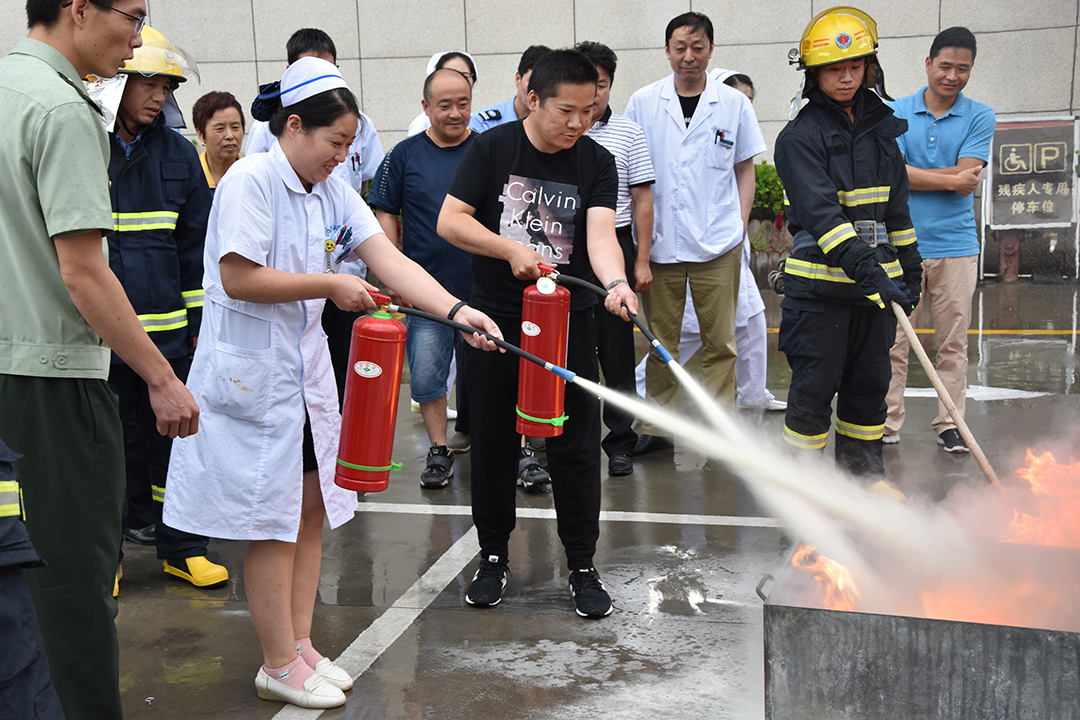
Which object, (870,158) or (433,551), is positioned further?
(433,551)

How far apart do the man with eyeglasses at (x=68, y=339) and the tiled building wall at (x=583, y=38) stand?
11.2 meters

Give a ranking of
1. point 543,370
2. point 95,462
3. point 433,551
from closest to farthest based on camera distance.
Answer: point 95,462
point 543,370
point 433,551

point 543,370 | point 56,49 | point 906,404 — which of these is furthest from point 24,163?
point 906,404

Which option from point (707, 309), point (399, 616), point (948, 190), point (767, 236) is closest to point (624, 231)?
point (707, 309)

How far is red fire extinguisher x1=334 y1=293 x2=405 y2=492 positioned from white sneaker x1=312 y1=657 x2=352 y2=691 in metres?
0.74

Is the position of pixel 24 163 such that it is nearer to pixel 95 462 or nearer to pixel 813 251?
pixel 95 462

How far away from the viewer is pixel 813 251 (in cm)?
454

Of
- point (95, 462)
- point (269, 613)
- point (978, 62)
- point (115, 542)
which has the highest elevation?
point (978, 62)

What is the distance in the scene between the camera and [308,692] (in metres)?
3.31

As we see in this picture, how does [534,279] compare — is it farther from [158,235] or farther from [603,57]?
[603,57]

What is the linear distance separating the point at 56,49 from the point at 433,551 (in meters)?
3.01

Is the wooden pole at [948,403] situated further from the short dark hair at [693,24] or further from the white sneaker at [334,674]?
the short dark hair at [693,24]

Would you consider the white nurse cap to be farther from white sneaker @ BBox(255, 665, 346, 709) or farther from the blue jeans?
the blue jeans

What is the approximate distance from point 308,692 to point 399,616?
2.48 ft
